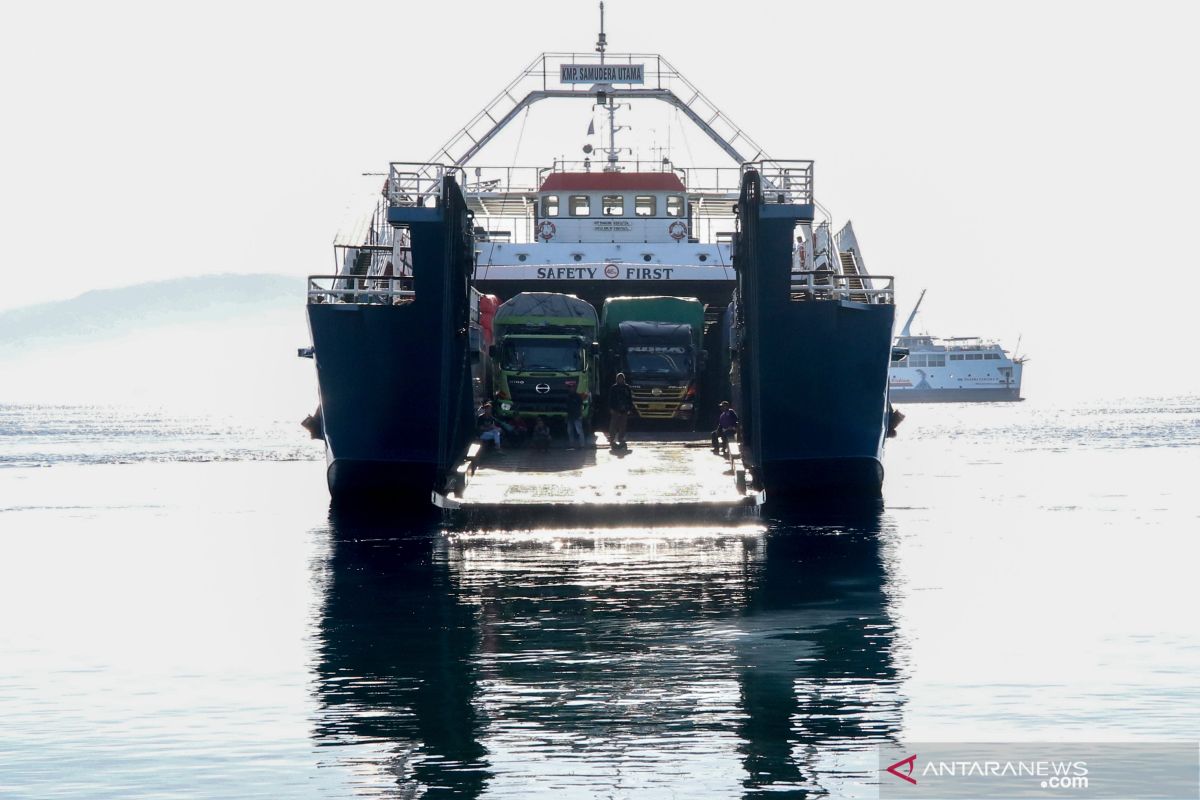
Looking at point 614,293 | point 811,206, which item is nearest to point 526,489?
point 811,206

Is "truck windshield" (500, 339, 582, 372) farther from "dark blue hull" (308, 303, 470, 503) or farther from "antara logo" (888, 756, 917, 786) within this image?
"antara logo" (888, 756, 917, 786)

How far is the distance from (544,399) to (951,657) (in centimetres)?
Answer: 1962

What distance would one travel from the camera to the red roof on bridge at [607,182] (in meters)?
48.5

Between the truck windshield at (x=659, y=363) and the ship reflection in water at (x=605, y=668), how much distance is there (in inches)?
427

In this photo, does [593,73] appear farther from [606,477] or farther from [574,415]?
[606,477]

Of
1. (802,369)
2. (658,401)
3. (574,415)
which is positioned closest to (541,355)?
(574,415)

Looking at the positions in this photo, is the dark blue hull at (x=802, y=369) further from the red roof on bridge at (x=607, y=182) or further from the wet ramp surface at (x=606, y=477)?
the red roof on bridge at (x=607, y=182)

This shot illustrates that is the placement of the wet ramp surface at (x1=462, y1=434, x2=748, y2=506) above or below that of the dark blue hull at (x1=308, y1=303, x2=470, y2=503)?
below

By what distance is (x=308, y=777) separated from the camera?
1280 centimetres

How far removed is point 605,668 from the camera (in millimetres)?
17125

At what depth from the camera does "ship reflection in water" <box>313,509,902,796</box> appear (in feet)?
42.8

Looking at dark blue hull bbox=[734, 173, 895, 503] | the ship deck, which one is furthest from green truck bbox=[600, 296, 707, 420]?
the ship deck

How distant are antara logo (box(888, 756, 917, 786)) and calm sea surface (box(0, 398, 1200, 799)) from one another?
0.91 ft

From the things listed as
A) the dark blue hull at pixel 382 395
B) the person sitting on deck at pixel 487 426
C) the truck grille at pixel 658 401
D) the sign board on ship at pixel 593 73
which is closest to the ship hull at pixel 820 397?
the truck grille at pixel 658 401
